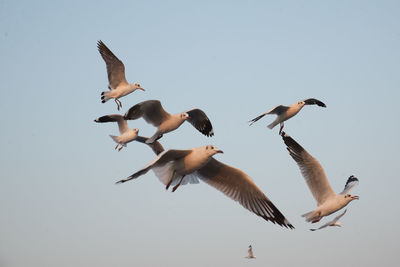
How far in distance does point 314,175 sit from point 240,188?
10.2ft

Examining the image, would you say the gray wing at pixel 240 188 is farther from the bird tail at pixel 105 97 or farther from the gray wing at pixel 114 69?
the gray wing at pixel 114 69

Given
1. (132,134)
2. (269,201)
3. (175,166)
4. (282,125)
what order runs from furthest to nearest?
(132,134) → (282,125) → (269,201) → (175,166)

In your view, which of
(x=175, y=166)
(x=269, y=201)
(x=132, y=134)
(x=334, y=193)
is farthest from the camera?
(x=132, y=134)

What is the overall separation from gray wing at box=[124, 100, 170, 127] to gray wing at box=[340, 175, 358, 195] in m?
4.73

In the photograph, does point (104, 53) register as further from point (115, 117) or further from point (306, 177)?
point (306, 177)

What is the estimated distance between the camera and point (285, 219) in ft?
32.8

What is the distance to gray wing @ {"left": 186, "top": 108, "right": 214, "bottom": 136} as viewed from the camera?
1456 centimetres

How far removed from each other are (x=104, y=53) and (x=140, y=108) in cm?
360

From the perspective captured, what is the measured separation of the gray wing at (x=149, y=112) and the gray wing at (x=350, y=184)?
15.5ft

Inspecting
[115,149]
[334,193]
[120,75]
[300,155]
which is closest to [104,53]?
[120,75]

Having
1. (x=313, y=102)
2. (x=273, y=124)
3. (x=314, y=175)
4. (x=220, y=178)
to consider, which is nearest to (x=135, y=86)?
(x=273, y=124)

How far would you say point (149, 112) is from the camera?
505 inches

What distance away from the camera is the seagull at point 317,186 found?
12133 millimetres

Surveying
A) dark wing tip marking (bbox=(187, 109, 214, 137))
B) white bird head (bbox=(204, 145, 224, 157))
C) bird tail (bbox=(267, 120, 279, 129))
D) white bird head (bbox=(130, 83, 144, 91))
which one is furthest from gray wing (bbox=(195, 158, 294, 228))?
white bird head (bbox=(130, 83, 144, 91))
